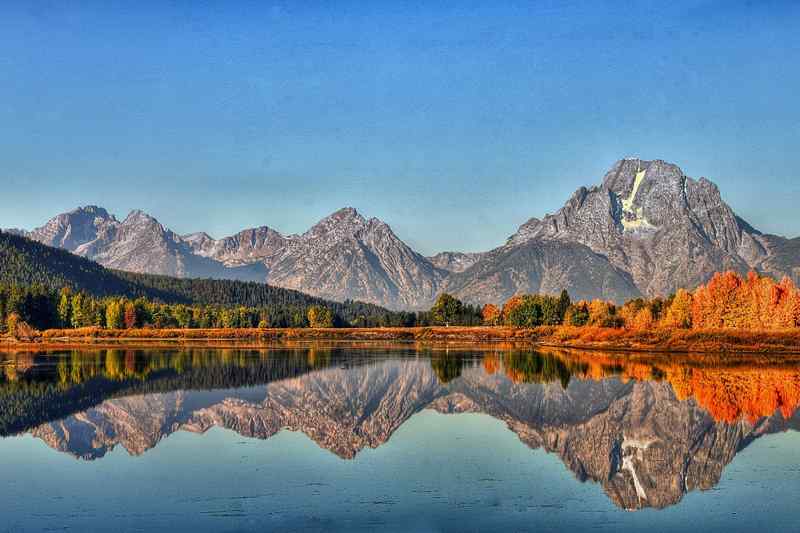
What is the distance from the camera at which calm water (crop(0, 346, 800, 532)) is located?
27.4 meters

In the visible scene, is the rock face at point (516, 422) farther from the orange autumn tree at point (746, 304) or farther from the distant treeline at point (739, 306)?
the orange autumn tree at point (746, 304)

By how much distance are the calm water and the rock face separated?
0.19 metres

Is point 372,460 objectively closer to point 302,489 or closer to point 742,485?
point 302,489

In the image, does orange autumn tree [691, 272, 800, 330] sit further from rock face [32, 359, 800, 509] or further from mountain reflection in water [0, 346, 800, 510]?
rock face [32, 359, 800, 509]

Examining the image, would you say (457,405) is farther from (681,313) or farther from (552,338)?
(681,313)

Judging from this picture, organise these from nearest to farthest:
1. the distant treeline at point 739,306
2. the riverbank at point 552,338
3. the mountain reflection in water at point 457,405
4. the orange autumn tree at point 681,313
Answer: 1. the mountain reflection in water at point 457,405
2. the riverbank at point 552,338
3. the distant treeline at point 739,306
4. the orange autumn tree at point 681,313

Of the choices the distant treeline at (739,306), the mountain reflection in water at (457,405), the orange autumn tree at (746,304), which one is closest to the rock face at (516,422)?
the mountain reflection in water at (457,405)

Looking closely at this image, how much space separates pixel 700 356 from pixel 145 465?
87.8 metres

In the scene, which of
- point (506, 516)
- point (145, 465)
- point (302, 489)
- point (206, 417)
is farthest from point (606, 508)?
point (206, 417)

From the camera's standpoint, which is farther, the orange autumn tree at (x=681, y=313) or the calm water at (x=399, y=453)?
the orange autumn tree at (x=681, y=313)

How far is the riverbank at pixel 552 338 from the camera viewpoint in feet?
377

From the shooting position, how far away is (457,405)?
5922 cm

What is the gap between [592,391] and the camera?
64.6 metres

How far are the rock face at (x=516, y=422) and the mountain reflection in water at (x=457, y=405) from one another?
0.38 ft
